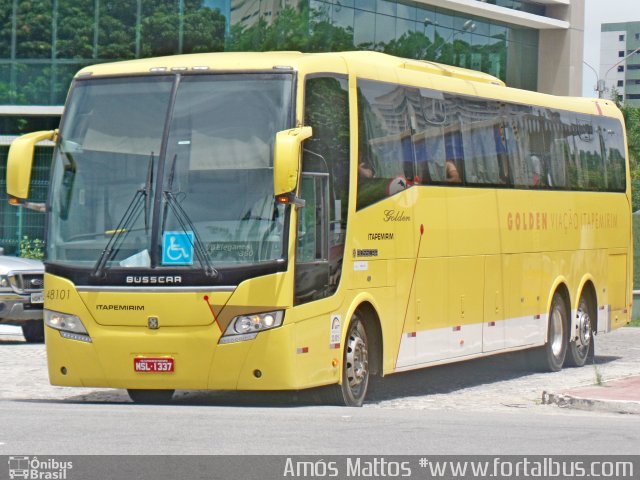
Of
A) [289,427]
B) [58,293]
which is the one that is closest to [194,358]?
A: [58,293]

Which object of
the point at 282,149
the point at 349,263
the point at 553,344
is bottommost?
the point at 553,344

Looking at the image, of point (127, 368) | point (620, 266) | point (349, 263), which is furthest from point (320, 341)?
point (620, 266)

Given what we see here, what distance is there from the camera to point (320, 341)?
13.8 meters

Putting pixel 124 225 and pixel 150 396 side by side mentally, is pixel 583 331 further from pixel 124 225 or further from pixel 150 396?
pixel 124 225

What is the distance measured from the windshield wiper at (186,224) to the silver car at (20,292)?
940 centimetres

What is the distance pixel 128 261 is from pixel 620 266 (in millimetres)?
12152

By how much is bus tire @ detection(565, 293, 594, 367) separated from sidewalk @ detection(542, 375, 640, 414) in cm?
425

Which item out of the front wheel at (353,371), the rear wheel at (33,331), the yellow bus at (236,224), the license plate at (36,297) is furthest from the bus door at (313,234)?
the rear wheel at (33,331)

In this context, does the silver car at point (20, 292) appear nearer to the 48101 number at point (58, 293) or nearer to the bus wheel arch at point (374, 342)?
the 48101 number at point (58, 293)

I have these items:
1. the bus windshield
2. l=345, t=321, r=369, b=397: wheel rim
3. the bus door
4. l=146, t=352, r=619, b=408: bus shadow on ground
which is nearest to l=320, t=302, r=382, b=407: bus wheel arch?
l=345, t=321, r=369, b=397: wheel rim

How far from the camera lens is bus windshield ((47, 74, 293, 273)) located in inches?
521

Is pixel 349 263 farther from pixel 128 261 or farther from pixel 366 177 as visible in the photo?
pixel 128 261

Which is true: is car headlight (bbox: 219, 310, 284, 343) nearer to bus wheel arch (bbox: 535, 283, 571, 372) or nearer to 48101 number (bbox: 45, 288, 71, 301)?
48101 number (bbox: 45, 288, 71, 301)

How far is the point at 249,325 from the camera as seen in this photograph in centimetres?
1325
